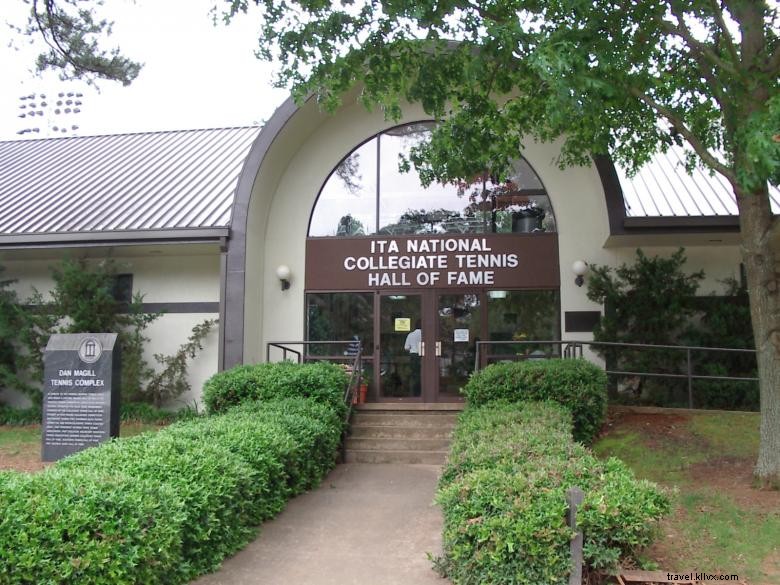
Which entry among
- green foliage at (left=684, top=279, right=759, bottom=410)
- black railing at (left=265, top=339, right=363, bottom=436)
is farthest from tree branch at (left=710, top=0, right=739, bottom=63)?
black railing at (left=265, top=339, right=363, bottom=436)

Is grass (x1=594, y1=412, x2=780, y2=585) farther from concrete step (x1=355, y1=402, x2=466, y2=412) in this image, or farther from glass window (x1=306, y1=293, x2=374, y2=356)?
glass window (x1=306, y1=293, x2=374, y2=356)

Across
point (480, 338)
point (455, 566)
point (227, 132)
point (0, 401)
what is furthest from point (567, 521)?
point (227, 132)

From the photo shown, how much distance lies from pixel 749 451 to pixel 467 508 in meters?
5.02

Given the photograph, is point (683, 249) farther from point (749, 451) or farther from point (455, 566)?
point (455, 566)

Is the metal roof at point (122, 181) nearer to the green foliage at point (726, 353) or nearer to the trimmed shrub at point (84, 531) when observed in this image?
the trimmed shrub at point (84, 531)

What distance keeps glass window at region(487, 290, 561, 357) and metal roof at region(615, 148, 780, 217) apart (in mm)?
2196

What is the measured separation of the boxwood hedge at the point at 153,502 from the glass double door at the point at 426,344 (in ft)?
15.2

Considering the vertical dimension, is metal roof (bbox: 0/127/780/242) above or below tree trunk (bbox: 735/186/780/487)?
above

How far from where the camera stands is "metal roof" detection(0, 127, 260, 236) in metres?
13.0

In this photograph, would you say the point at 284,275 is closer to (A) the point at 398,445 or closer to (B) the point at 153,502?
(A) the point at 398,445

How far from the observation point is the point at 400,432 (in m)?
10.3

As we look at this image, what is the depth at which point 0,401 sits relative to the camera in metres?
13.8

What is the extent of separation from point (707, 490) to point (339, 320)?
24.2 ft

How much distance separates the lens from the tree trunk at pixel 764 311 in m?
6.73
